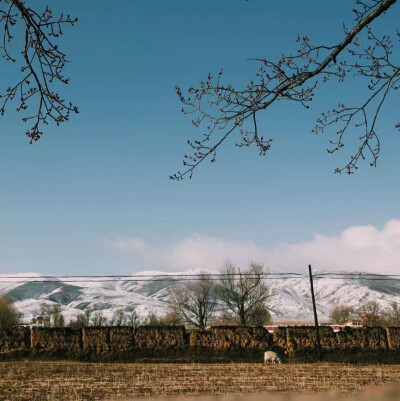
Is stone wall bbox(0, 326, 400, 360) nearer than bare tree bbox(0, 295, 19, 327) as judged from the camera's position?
Yes

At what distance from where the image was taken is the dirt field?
45.4ft

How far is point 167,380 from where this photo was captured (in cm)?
1684

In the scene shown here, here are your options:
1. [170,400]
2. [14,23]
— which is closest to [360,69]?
[14,23]

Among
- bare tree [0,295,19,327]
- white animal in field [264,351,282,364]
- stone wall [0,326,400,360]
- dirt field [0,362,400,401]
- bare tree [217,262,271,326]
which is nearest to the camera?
dirt field [0,362,400,401]

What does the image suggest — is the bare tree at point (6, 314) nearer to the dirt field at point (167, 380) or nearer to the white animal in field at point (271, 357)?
the dirt field at point (167, 380)

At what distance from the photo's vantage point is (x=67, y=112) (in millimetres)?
6363

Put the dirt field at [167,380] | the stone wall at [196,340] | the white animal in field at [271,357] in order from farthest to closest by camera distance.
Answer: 1. the stone wall at [196,340]
2. the white animal in field at [271,357]
3. the dirt field at [167,380]

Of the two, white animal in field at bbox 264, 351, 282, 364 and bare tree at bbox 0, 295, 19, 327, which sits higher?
bare tree at bbox 0, 295, 19, 327

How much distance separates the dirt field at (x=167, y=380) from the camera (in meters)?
13.8

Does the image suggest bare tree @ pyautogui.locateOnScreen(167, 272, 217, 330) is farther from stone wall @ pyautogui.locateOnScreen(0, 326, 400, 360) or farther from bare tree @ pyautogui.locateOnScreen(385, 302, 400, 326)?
stone wall @ pyautogui.locateOnScreen(0, 326, 400, 360)

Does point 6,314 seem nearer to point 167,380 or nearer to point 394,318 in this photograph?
point 394,318

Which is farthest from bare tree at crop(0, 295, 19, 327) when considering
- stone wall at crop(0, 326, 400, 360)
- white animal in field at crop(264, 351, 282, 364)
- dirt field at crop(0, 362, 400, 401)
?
white animal in field at crop(264, 351, 282, 364)

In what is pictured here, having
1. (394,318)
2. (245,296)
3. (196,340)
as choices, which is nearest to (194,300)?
(245,296)

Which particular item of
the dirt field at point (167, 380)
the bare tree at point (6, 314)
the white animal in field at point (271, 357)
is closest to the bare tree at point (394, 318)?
the white animal in field at point (271, 357)
